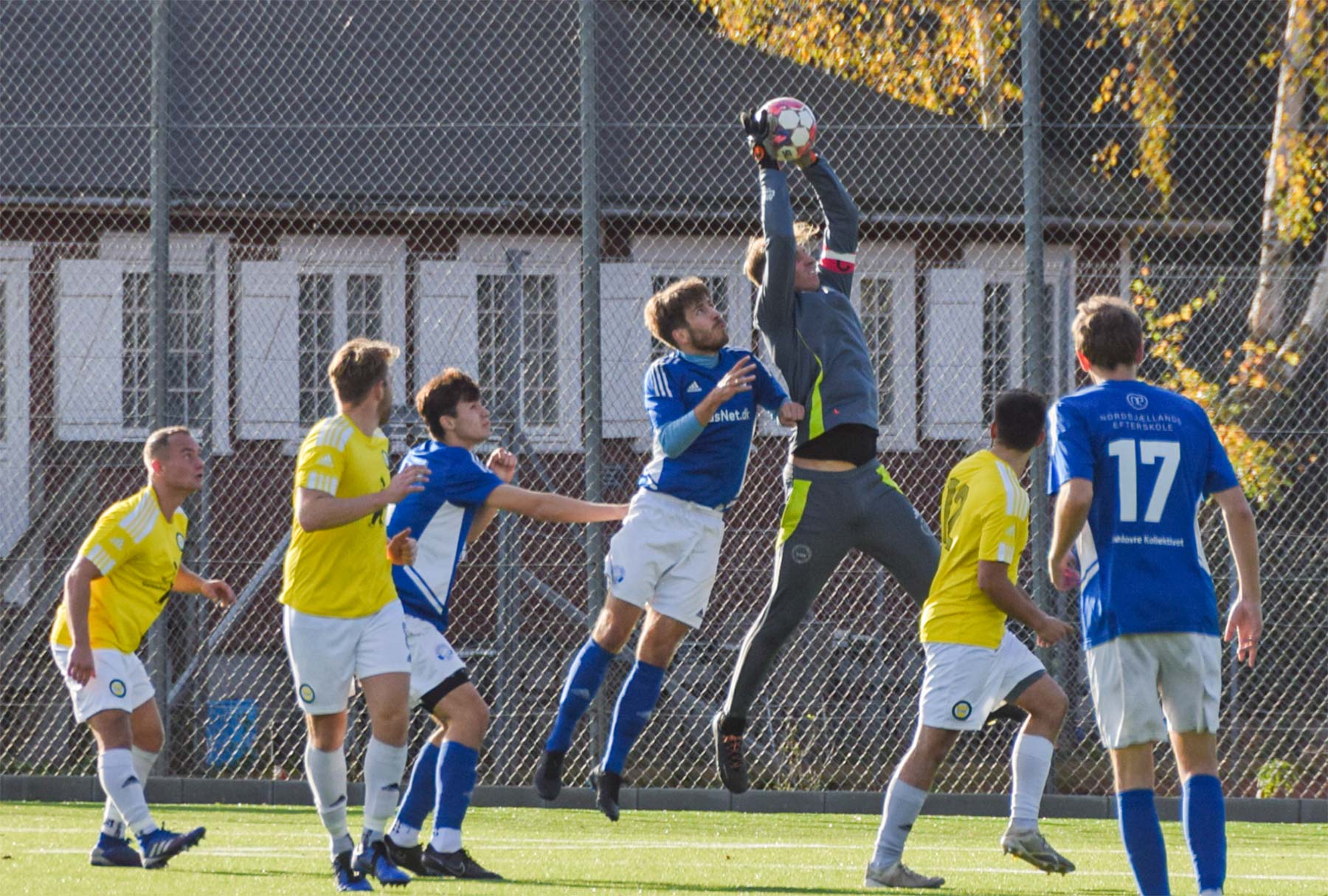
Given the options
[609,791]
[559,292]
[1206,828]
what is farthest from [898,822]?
[559,292]

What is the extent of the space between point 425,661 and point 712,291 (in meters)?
7.18

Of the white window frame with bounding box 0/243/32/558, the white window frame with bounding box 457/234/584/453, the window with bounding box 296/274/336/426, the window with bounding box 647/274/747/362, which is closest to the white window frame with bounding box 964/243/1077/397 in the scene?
the window with bounding box 647/274/747/362

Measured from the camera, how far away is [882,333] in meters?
13.8

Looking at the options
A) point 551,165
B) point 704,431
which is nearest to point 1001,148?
point 551,165

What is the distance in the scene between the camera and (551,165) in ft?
53.6

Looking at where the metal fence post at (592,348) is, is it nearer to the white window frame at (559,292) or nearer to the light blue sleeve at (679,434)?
the white window frame at (559,292)

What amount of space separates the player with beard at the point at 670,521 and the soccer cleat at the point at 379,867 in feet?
2.69

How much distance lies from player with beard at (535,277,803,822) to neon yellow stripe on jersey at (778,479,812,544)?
0.23 metres

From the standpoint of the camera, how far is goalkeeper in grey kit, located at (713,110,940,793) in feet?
23.7

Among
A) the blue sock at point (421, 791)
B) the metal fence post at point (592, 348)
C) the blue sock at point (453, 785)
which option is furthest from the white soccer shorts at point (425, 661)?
the metal fence post at point (592, 348)

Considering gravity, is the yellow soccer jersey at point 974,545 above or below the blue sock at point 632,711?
above

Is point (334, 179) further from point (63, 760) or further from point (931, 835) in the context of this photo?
A: point (931, 835)

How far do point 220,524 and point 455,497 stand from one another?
22.4ft

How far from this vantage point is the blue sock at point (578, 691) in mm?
7387
